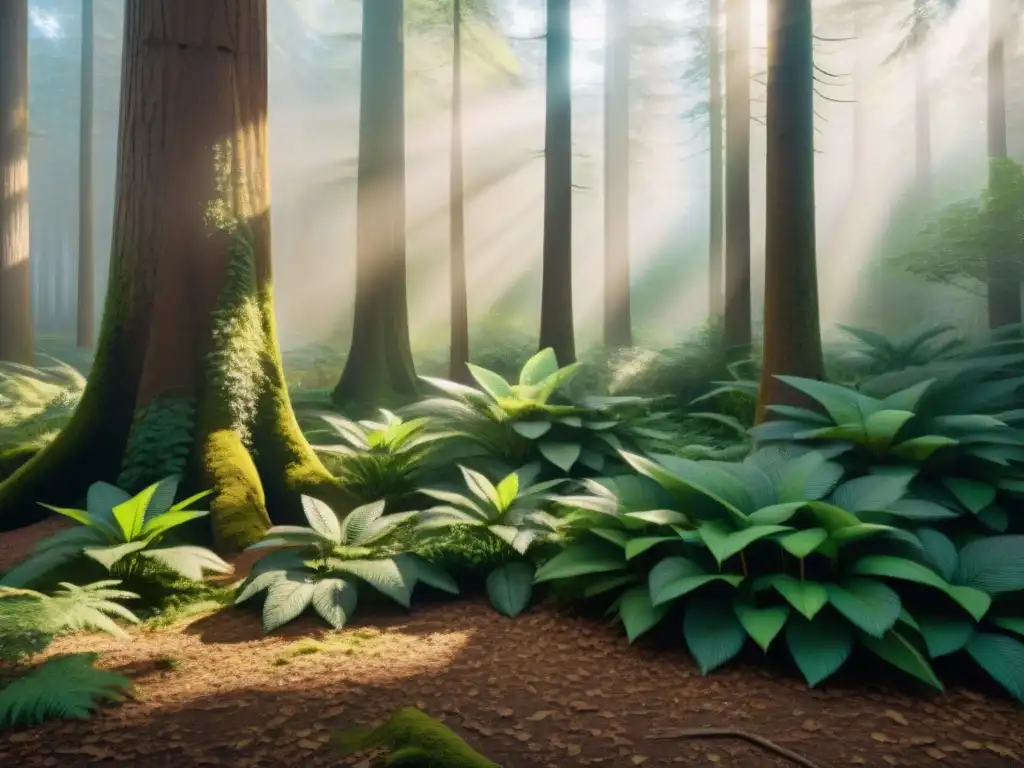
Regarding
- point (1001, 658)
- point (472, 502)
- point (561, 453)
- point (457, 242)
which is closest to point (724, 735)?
point (1001, 658)

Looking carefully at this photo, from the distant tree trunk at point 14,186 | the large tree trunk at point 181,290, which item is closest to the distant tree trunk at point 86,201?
the distant tree trunk at point 14,186

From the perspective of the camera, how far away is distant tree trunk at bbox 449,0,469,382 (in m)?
12.8

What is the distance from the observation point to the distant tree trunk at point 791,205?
6.36 metres

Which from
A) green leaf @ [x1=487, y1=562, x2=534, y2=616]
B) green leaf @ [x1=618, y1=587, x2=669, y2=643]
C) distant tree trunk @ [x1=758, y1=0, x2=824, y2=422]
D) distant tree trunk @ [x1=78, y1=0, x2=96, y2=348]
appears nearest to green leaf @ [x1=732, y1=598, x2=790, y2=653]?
green leaf @ [x1=618, y1=587, x2=669, y2=643]

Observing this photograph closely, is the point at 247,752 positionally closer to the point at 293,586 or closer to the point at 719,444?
the point at 293,586

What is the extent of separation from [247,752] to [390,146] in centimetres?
997

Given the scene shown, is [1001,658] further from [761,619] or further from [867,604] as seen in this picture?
[761,619]

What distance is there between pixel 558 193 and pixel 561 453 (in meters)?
6.51

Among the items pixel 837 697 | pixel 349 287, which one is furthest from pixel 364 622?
pixel 349 287

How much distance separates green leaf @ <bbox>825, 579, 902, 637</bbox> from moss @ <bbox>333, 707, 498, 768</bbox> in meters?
1.65

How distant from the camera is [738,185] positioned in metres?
12.2

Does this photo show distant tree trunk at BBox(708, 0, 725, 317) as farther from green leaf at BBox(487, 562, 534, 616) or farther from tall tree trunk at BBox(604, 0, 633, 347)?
green leaf at BBox(487, 562, 534, 616)

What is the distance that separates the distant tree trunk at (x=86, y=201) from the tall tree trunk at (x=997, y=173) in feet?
63.9

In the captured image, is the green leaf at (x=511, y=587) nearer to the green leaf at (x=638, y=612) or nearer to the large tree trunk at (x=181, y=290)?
the green leaf at (x=638, y=612)
